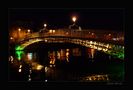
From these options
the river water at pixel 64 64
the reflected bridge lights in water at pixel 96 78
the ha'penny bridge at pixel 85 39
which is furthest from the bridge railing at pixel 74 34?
the reflected bridge lights in water at pixel 96 78

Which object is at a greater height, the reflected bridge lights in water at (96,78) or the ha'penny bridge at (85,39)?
the ha'penny bridge at (85,39)

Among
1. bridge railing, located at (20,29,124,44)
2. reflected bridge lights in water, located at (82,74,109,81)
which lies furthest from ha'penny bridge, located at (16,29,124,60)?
reflected bridge lights in water, located at (82,74,109,81)

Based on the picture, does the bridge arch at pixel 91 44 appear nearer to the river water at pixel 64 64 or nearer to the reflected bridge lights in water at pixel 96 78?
the river water at pixel 64 64

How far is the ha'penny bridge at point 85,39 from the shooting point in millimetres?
3652

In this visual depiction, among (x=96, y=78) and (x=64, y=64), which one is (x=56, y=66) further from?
(x=96, y=78)

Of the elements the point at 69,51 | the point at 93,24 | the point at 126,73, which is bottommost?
the point at 126,73

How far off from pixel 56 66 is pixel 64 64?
0.10m

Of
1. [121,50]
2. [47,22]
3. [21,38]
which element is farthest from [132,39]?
[21,38]

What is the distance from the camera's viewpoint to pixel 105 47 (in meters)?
3.69

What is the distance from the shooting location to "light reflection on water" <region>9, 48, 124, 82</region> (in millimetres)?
3664

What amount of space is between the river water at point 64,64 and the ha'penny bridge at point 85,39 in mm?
51

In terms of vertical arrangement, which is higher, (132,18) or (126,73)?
(132,18)

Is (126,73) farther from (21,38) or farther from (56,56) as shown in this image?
(21,38)

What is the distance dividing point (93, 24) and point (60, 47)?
0.48m
